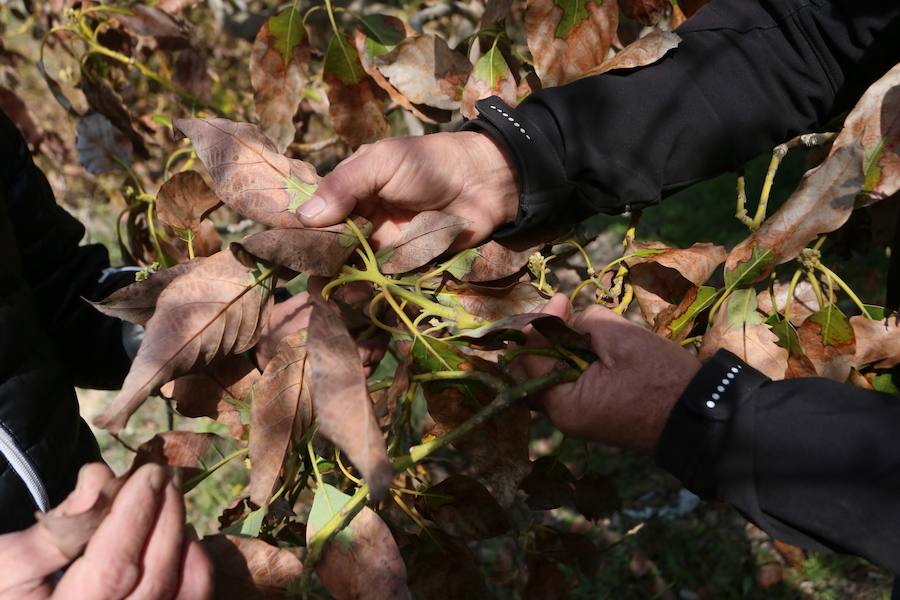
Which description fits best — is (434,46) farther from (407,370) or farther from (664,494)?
(664,494)

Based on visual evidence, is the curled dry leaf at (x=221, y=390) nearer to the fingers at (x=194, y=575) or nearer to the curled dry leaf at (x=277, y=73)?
the fingers at (x=194, y=575)

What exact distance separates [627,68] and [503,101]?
0.74 ft

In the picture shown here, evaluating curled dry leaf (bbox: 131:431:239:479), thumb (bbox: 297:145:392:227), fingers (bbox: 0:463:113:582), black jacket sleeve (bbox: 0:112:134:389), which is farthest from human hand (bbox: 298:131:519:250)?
black jacket sleeve (bbox: 0:112:134:389)

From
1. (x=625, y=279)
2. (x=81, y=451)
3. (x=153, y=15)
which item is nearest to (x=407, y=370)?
(x=625, y=279)

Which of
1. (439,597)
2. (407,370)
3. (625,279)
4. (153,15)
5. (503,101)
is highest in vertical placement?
(153,15)

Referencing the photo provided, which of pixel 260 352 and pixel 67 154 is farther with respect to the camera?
pixel 67 154

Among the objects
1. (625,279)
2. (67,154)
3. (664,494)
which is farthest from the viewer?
(67,154)

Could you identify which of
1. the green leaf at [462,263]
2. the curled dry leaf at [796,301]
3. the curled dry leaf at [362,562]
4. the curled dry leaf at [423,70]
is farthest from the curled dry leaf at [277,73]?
the curled dry leaf at [796,301]

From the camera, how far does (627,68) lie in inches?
50.2

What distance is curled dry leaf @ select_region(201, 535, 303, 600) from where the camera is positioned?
86 cm

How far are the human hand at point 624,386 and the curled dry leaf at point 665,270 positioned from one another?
15 centimetres

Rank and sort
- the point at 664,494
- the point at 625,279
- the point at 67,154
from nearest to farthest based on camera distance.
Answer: the point at 625,279 < the point at 664,494 < the point at 67,154

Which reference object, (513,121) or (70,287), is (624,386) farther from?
(70,287)

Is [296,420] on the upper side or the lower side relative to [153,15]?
lower
